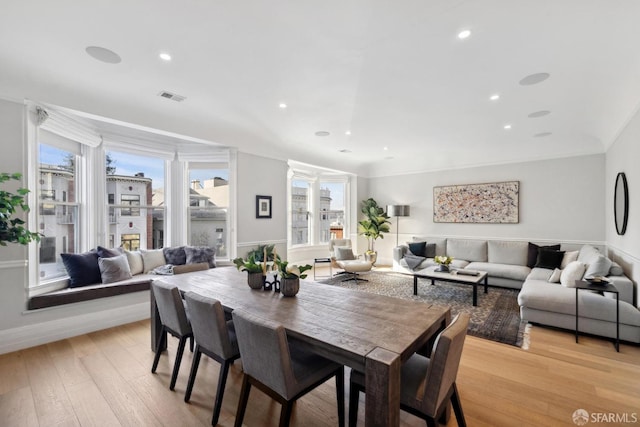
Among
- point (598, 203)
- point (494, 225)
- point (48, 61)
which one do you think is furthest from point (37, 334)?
point (598, 203)

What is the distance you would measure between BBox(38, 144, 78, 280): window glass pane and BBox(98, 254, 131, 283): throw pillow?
1.59 ft

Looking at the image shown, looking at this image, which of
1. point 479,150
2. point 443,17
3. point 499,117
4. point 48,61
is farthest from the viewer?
point 479,150

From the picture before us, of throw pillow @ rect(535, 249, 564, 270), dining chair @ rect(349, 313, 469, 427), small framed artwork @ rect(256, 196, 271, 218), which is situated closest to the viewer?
dining chair @ rect(349, 313, 469, 427)

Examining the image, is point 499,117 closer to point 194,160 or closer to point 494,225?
point 494,225

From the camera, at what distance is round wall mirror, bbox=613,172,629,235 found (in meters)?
3.55

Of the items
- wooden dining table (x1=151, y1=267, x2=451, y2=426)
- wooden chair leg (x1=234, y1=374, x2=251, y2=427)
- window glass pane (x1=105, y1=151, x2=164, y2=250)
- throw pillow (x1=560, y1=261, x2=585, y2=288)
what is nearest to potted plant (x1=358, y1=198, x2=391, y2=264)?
throw pillow (x1=560, y1=261, x2=585, y2=288)

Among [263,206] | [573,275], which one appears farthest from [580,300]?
[263,206]

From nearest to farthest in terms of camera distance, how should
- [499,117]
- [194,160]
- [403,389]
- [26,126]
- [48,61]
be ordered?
[403,389] < [48,61] < [26,126] < [499,117] < [194,160]

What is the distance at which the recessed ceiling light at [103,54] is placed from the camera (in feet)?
7.88

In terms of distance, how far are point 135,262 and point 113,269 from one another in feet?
1.48

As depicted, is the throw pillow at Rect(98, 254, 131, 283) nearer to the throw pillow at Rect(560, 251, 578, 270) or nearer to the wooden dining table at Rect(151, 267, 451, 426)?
the wooden dining table at Rect(151, 267, 451, 426)

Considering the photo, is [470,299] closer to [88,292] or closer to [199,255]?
[199,255]

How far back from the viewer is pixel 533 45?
7.59 feet

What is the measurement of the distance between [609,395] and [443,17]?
308cm
